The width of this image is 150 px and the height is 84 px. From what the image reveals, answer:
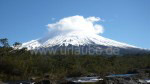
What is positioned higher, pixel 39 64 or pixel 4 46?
pixel 4 46

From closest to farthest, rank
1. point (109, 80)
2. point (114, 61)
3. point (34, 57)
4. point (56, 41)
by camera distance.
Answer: point (109, 80) → point (34, 57) → point (114, 61) → point (56, 41)

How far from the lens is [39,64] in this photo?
55500mm

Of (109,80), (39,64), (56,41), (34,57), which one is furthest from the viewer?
(56,41)

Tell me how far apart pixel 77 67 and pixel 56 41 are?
142217 mm

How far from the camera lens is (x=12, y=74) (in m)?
50.2

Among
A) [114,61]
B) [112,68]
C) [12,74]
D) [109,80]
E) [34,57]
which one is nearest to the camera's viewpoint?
[109,80]

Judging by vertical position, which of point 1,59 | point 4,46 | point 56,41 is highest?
point 56,41

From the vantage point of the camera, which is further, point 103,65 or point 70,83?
point 103,65

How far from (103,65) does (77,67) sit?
33.9 ft

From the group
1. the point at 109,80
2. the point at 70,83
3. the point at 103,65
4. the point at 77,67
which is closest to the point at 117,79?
the point at 109,80

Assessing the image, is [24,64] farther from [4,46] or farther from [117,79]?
[117,79]

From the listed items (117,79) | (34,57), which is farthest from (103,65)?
(117,79)

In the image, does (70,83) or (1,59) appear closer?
(70,83)

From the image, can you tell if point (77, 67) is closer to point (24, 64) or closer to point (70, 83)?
point (24, 64)
